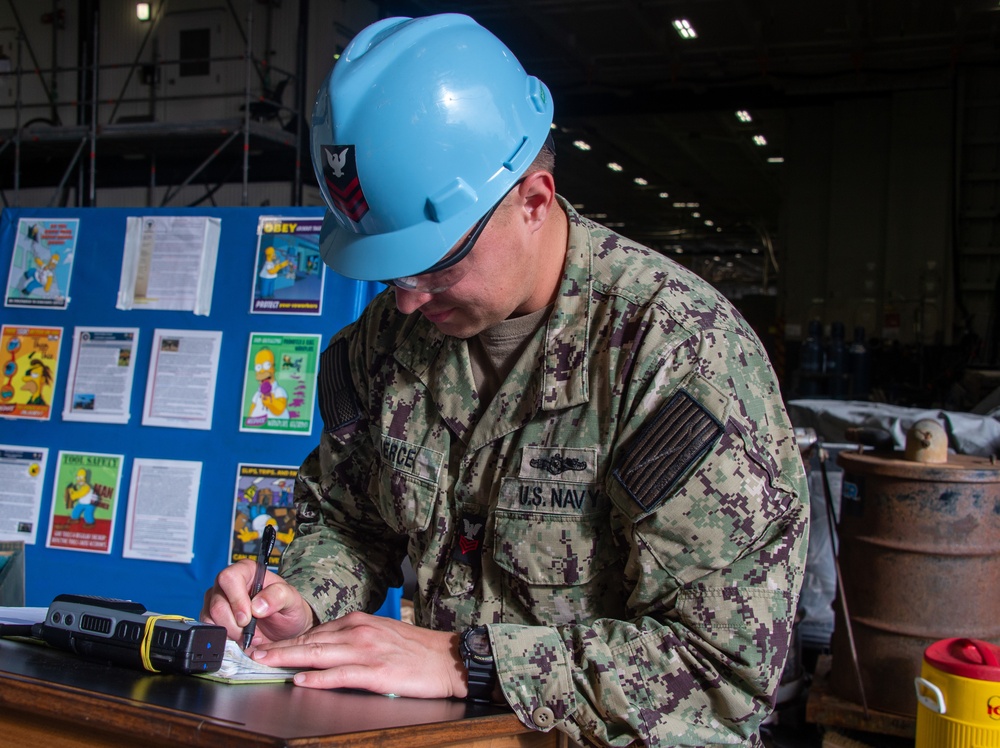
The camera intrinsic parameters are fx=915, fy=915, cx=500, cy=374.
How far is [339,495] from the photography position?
1.71 m

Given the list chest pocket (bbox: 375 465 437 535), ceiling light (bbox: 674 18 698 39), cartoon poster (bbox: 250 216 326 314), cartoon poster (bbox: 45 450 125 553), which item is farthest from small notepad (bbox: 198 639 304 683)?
ceiling light (bbox: 674 18 698 39)

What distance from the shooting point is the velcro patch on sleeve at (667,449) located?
122 centimetres

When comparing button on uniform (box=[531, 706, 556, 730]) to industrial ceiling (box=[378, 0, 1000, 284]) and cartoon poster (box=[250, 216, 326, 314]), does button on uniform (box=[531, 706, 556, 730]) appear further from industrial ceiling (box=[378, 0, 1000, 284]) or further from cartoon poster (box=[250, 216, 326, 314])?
industrial ceiling (box=[378, 0, 1000, 284])

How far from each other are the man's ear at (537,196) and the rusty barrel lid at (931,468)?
97.0 inches

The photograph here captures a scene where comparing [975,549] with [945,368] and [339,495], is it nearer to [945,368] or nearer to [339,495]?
[339,495]

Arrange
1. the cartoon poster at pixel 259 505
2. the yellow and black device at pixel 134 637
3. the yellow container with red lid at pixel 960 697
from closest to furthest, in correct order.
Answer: the yellow and black device at pixel 134 637 → the yellow container with red lid at pixel 960 697 → the cartoon poster at pixel 259 505

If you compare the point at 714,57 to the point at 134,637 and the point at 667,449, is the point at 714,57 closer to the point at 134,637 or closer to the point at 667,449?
the point at 667,449

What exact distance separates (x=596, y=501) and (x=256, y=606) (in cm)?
53

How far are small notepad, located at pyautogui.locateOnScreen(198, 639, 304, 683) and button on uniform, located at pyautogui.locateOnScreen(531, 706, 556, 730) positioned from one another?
32 centimetres

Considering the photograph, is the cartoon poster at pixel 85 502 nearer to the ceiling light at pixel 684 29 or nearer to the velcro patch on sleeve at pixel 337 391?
the velcro patch on sleeve at pixel 337 391

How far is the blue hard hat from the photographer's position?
1229mm

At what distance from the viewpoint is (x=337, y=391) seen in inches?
67.2

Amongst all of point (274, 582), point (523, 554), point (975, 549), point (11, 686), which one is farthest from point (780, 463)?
point (975, 549)

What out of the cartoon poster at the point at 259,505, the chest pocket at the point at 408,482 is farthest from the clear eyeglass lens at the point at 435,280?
the cartoon poster at the point at 259,505
